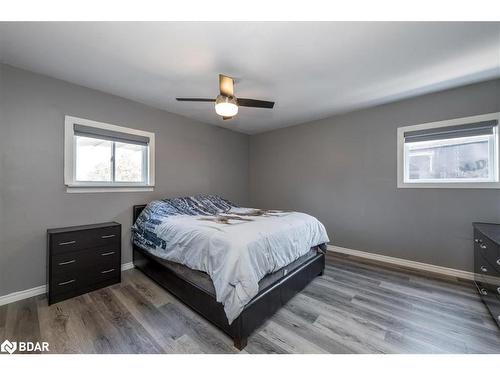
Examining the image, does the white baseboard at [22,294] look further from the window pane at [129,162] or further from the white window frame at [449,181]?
the white window frame at [449,181]

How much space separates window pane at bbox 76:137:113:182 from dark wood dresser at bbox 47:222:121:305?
2.47ft

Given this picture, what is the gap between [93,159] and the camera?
275 centimetres

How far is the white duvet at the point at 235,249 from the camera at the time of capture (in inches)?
60.0

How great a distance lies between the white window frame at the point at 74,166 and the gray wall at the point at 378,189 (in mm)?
2638

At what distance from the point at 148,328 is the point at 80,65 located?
2.72 meters

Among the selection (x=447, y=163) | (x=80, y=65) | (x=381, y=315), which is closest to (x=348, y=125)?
(x=447, y=163)

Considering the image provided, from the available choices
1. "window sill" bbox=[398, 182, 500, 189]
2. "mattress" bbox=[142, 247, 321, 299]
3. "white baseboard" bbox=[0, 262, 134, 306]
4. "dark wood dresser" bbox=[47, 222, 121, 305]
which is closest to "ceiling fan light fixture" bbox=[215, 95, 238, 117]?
"mattress" bbox=[142, 247, 321, 299]

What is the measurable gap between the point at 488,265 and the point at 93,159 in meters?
4.68

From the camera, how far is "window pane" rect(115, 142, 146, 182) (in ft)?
9.82

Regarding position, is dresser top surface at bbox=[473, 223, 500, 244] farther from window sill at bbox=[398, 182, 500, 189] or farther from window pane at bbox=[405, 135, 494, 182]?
window pane at bbox=[405, 135, 494, 182]

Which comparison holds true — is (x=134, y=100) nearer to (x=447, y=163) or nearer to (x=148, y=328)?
(x=148, y=328)

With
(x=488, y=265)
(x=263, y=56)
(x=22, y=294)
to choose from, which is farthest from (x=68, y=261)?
(x=488, y=265)
